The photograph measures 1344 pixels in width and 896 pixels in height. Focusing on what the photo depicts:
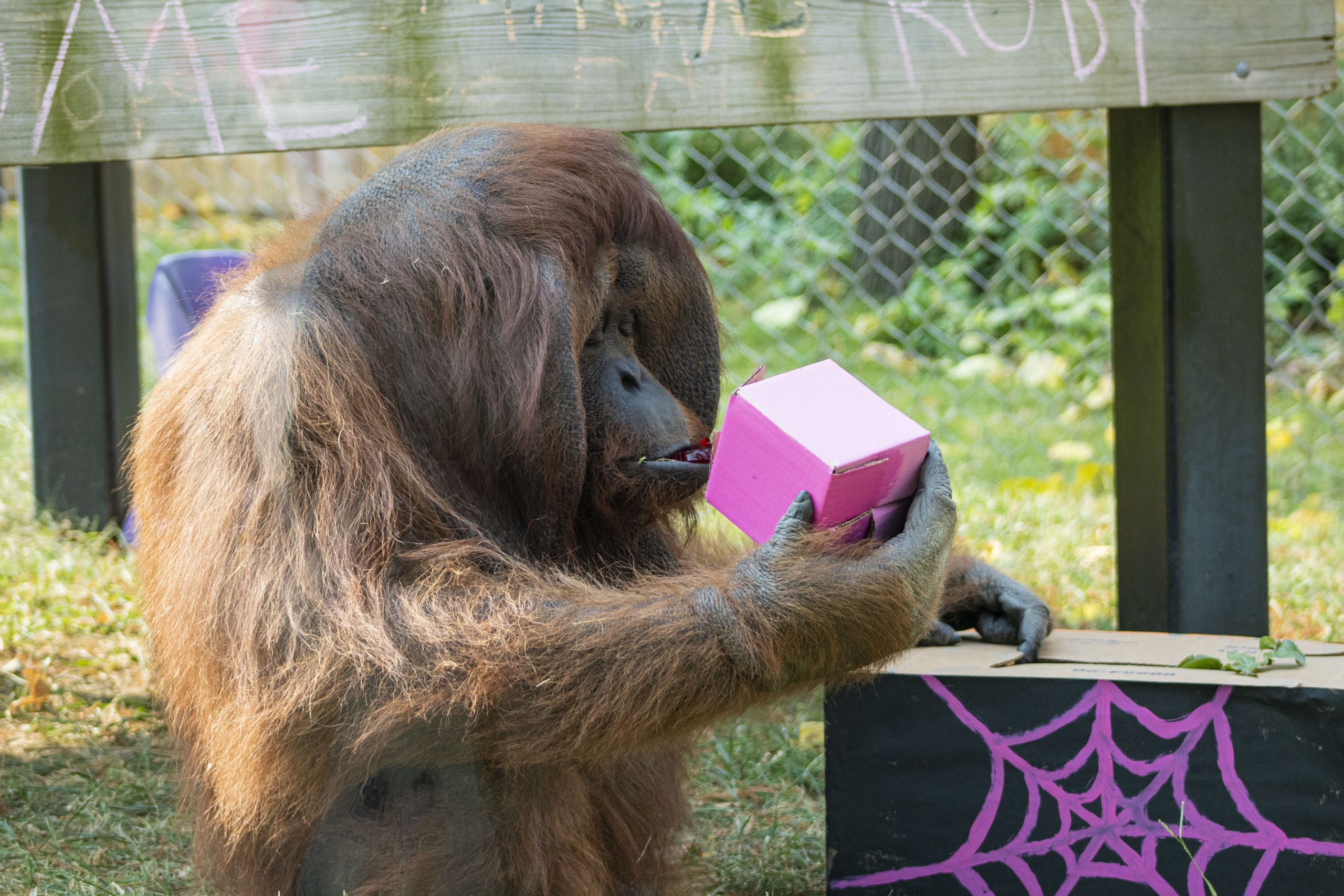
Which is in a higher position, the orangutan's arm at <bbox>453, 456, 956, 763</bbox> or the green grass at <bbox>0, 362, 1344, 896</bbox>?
the orangutan's arm at <bbox>453, 456, 956, 763</bbox>

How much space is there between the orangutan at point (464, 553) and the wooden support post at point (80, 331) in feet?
5.08

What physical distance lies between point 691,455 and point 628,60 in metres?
0.71

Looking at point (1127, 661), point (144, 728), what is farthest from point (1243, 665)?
point (144, 728)

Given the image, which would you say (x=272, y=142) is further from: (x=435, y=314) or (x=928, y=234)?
(x=928, y=234)

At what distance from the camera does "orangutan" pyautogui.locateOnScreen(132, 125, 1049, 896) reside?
1.37m

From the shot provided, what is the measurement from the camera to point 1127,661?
5.76 ft

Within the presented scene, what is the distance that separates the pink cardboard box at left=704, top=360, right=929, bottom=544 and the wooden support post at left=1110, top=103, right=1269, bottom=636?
84 centimetres

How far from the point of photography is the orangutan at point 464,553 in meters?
1.37

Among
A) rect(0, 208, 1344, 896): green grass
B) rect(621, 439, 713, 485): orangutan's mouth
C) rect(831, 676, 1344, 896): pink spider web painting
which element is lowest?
rect(0, 208, 1344, 896): green grass

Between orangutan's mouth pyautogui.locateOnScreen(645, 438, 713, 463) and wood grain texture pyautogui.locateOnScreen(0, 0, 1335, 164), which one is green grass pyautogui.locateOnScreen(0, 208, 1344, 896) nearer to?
orangutan's mouth pyautogui.locateOnScreen(645, 438, 713, 463)

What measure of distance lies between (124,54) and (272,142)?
10.2 inches

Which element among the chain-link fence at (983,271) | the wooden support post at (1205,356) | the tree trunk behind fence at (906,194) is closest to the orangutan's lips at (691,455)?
the wooden support post at (1205,356)

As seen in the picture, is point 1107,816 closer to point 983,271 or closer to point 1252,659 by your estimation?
point 1252,659

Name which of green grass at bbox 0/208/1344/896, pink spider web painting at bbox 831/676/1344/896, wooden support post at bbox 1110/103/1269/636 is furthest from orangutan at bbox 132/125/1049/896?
wooden support post at bbox 1110/103/1269/636
